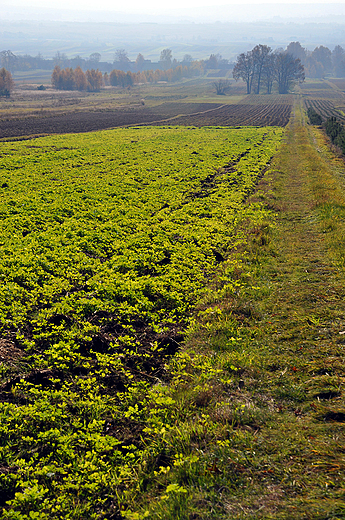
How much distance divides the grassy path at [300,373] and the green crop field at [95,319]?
4.04 ft

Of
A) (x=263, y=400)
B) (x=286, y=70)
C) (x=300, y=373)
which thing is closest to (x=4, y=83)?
(x=286, y=70)

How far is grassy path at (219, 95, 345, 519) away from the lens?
4336mm

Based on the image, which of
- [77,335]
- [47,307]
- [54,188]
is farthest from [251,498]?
[54,188]

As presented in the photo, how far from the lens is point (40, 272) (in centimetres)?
1038

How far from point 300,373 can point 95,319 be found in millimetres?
5303

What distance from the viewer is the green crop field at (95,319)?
194 inches

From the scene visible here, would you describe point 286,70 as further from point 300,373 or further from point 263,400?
point 263,400

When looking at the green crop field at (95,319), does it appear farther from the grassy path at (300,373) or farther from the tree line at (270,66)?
the tree line at (270,66)

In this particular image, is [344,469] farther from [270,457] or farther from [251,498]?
[251,498]

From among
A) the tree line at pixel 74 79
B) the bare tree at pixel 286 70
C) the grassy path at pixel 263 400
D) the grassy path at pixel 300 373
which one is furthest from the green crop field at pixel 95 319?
the tree line at pixel 74 79

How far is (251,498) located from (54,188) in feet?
66.5

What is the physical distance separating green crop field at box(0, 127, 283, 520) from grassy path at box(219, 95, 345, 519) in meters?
1.23

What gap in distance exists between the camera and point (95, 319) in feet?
28.5

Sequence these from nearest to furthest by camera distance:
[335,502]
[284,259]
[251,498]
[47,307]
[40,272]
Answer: [335,502]
[251,498]
[47,307]
[40,272]
[284,259]
